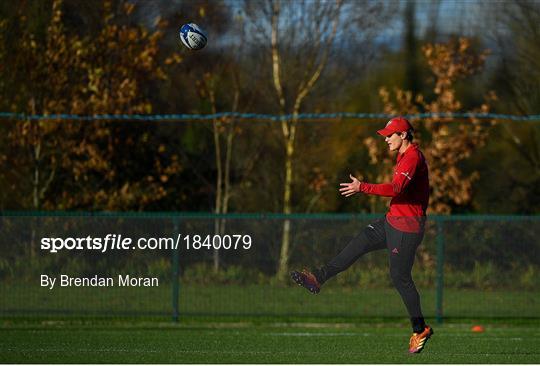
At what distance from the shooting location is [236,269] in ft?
62.0

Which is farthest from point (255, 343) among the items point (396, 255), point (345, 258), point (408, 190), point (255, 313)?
point (408, 190)

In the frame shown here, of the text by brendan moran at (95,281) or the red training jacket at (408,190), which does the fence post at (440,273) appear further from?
the red training jacket at (408,190)

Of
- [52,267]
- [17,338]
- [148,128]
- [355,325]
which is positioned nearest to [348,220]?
[355,325]

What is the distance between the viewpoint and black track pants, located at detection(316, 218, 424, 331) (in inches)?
426

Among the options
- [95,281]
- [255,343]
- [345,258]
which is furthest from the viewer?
[95,281]

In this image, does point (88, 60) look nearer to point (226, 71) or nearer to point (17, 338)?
point (226, 71)

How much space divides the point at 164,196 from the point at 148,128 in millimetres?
1570

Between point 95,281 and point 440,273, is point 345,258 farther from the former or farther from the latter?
point 95,281

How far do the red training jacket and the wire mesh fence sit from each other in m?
7.58

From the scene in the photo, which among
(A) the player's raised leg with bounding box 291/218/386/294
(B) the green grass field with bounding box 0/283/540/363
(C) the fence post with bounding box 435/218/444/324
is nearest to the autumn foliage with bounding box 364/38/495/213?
(C) the fence post with bounding box 435/218/444/324

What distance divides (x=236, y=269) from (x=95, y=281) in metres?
2.12

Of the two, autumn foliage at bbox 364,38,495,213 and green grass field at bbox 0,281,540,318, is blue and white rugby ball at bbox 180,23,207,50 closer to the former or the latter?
green grass field at bbox 0,281,540,318

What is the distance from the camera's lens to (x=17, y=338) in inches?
601

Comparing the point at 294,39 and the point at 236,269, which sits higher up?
the point at 294,39
